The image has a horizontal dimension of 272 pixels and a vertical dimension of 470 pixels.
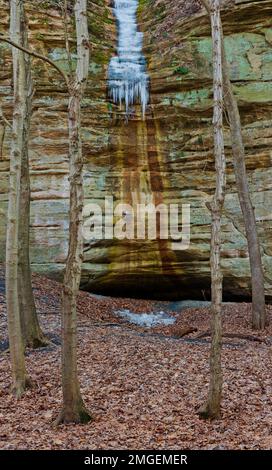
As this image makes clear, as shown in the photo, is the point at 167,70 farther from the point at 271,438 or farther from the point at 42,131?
the point at 271,438

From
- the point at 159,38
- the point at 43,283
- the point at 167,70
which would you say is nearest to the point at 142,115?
the point at 167,70

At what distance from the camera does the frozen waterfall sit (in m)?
15.9

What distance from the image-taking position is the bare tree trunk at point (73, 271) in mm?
5637

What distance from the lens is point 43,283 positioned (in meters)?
14.6

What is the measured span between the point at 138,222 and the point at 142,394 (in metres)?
9.55

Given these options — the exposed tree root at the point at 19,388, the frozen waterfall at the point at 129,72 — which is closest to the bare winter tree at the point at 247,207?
the frozen waterfall at the point at 129,72

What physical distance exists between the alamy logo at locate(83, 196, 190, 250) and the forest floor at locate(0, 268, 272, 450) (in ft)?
16.8

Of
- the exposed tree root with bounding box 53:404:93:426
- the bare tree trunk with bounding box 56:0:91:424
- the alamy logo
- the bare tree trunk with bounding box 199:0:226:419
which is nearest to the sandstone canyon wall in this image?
the alamy logo

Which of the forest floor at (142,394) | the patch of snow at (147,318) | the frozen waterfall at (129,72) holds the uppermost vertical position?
the frozen waterfall at (129,72)

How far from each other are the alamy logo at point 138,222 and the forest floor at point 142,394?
5.13m

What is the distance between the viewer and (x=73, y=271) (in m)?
5.63

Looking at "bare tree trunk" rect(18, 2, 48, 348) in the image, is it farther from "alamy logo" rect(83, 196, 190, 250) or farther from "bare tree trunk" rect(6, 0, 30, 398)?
"alamy logo" rect(83, 196, 190, 250)

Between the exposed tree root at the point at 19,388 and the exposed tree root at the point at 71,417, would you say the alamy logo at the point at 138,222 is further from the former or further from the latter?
the exposed tree root at the point at 71,417
